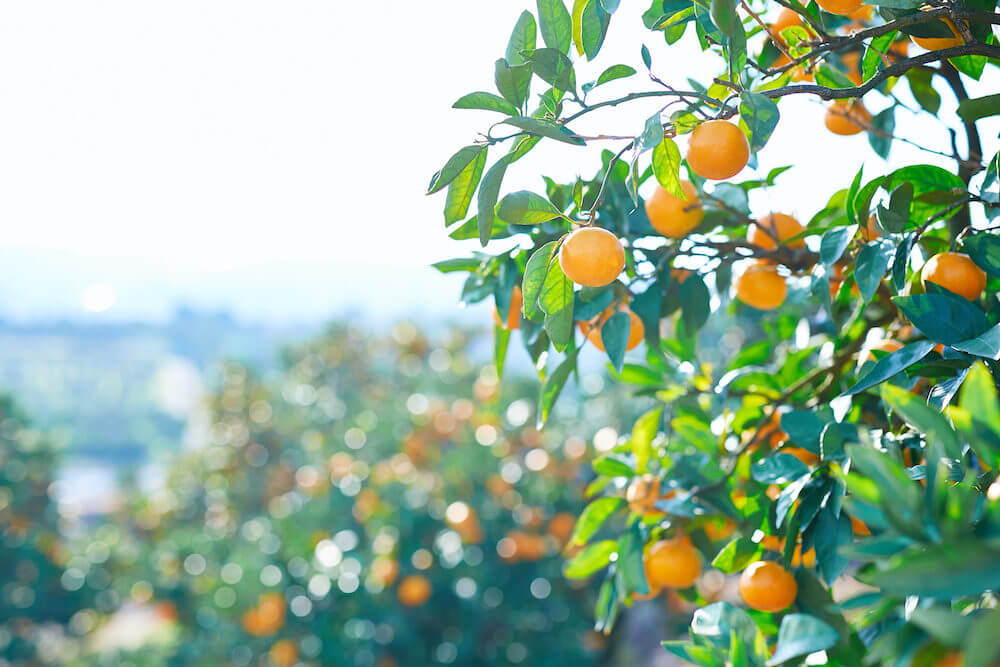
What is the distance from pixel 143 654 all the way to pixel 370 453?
3.28ft

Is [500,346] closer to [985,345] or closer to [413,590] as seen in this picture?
[985,345]

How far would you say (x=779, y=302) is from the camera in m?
0.76

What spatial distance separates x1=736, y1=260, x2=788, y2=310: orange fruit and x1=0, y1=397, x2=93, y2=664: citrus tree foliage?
8.08ft

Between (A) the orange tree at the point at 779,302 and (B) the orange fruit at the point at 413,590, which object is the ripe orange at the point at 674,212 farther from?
(B) the orange fruit at the point at 413,590

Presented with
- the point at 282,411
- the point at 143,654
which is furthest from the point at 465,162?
the point at 282,411

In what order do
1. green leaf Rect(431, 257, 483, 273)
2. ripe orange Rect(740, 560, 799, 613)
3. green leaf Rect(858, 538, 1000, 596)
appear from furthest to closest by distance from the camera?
1. green leaf Rect(431, 257, 483, 273)
2. ripe orange Rect(740, 560, 799, 613)
3. green leaf Rect(858, 538, 1000, 596)

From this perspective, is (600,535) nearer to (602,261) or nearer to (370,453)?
(370,453)

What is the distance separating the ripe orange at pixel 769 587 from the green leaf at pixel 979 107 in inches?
16.2

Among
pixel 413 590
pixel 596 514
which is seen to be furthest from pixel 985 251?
pixel 413 590

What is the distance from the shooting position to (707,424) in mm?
834

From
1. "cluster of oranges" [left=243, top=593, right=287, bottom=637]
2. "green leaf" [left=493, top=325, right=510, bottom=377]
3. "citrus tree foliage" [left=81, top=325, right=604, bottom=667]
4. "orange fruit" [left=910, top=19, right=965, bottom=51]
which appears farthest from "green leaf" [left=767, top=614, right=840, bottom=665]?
"cluster of oranges" [left=243, top=593, right=287, bottom=637]

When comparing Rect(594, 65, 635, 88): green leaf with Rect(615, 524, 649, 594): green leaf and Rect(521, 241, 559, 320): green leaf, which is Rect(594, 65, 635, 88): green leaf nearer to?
Rect(521, 241, 559, 320): green leaf

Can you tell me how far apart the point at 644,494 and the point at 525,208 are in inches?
14.7

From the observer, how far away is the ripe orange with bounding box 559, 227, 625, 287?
0.49 metres
